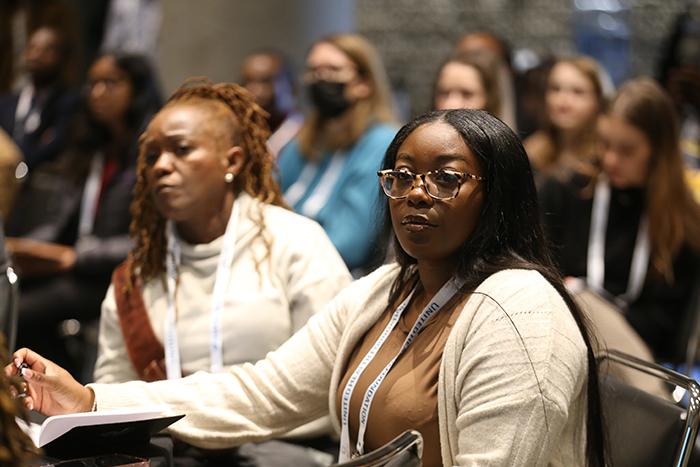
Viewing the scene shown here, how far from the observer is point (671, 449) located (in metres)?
1.56

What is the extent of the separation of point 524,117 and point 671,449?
3.94 m

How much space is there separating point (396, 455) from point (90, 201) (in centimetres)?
289

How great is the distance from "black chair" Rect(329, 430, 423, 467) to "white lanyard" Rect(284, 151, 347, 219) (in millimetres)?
2353

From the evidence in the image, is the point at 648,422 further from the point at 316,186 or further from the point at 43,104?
the point at 43,104

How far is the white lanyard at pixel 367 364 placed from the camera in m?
1.57

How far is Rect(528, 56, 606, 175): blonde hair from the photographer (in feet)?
13.2

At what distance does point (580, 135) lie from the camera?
4051 mm

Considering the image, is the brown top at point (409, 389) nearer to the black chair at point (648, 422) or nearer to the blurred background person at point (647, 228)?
the black chair at point (648, 422)

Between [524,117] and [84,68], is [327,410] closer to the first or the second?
[524,117]

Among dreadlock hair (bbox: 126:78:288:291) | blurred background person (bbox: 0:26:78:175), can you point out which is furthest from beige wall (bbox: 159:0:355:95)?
dreadlock hair (bbox: 126:78:288:291)

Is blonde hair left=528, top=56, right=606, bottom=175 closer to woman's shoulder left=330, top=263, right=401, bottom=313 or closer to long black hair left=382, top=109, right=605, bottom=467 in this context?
woman's shoulder left=330, top=263, right=401, bottom=313

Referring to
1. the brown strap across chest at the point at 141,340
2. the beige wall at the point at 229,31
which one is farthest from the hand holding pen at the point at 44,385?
the beige wall at the point at 229,31

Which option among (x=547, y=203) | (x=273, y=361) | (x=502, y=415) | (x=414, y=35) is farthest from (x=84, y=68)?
(x=502, y=415)

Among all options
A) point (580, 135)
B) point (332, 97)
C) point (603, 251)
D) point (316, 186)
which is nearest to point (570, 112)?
point (580, 135)
